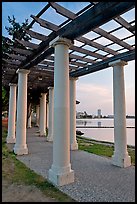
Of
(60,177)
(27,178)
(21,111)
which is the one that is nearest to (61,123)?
(60,177)

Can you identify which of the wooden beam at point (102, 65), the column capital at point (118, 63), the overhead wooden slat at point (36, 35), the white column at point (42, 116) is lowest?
the white column at point (42, 116)

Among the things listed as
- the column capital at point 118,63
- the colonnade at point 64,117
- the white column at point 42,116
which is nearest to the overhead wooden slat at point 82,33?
the column capital at point 118,63

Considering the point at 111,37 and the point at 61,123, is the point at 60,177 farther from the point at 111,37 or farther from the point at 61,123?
the point at 111,37

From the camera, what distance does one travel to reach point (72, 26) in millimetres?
4848

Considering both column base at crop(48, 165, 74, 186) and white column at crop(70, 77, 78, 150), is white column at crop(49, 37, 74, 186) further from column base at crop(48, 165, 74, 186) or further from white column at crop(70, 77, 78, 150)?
white column at crop(70, 77, 78, 150)

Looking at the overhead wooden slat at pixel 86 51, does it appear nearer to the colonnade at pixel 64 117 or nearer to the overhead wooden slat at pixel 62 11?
the colonnade at pixel 64 117

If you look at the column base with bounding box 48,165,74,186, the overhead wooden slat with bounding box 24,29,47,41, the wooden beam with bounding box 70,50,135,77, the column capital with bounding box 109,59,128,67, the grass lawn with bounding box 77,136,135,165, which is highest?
the overhead wooden slat with bounding box 24,29,47,41

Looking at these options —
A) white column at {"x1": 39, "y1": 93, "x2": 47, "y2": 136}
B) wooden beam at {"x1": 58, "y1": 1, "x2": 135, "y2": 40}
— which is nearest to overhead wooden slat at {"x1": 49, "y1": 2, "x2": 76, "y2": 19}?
wooden beam at {"x1": 58, "y1": 1, "x2": 135, "y2": 40}

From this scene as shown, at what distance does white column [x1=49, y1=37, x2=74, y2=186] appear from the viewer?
489cm

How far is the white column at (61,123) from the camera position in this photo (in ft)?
16.0

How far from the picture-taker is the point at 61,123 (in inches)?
198

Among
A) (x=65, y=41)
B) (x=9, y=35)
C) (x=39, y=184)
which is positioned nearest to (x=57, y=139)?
(x=39, y=184)

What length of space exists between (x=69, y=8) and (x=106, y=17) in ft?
3.15

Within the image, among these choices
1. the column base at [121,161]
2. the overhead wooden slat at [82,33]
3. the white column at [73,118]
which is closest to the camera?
the overhead wooden slat at [82,33]
